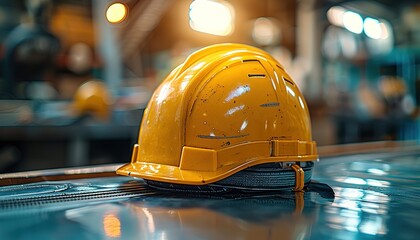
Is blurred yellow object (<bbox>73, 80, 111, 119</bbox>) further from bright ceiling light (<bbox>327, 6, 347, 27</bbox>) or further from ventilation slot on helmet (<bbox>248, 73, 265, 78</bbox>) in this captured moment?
bright ceiling light (<bbox>327, 6, 347, 27</bbox>)

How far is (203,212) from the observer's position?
110 cm

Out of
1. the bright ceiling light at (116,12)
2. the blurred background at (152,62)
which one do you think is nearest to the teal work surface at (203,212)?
the bright ceiling light at (116,12)

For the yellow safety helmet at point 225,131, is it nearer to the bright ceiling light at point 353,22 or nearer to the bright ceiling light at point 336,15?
the bright ceiling light at point 336,15

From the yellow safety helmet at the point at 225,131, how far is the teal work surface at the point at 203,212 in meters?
0.06

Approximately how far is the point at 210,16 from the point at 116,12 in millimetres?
6367

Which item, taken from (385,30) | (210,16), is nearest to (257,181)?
(210,16)

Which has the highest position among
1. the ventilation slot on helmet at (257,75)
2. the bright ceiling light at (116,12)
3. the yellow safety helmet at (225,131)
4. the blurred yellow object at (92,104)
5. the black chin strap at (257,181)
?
the bright ceiling light at (116,12)

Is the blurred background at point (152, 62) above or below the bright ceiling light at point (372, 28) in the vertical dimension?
below

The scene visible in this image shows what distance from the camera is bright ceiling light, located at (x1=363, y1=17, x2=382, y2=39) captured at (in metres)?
9.32

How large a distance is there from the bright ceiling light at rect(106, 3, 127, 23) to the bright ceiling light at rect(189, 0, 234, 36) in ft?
19.7

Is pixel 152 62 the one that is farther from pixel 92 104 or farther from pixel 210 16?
pixel 92 104

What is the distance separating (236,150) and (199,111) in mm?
158

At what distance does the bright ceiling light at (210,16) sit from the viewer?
838cm

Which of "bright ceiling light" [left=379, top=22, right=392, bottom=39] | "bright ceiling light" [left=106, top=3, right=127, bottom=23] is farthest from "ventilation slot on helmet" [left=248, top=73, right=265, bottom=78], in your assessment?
"bright ceiling light" [left=379, top=22, right=392, bottom=39]
